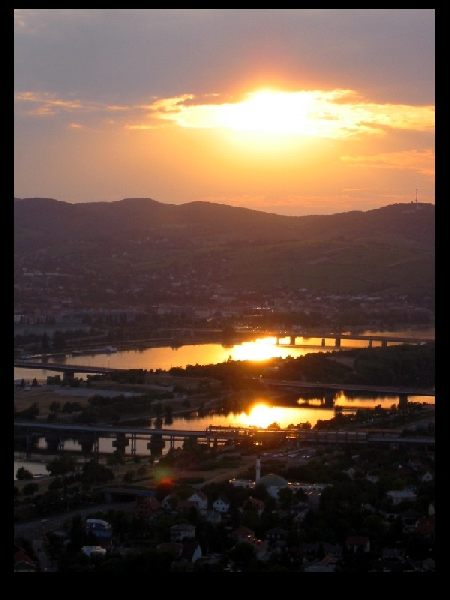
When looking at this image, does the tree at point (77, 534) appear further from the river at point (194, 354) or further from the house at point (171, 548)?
the river at point (194, 354)

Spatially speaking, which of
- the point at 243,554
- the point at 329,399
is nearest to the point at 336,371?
the point at 329,399

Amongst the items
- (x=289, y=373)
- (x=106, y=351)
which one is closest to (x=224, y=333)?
(x=106, y=351)

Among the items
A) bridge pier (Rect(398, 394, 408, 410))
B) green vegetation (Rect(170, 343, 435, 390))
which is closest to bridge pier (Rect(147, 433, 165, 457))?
bridge pier (Rect(398, 394, 408, 410))

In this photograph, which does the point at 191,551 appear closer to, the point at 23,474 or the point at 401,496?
the point at 401,496

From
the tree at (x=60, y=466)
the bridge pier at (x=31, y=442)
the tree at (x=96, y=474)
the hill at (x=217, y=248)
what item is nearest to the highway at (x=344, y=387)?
the bridge pier at (x=31, y=442)

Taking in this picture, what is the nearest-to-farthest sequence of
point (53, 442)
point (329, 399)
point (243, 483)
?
point (243, 483) < point (53, 442) < point (329, 399)
